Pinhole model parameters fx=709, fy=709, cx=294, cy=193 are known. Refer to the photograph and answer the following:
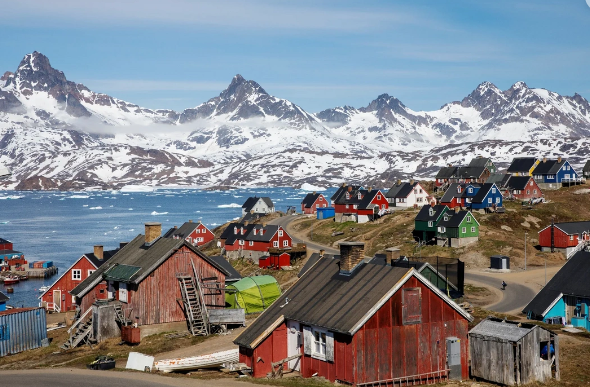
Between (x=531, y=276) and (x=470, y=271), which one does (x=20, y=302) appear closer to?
(x=470, y=271)

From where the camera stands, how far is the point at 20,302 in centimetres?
8094

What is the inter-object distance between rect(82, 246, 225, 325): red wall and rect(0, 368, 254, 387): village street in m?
12.3

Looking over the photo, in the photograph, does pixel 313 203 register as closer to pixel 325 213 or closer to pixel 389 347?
pixel 325 213

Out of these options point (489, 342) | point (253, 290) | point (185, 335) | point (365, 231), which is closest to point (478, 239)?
point (365, 231)

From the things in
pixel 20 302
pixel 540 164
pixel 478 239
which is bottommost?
pixel 20 302

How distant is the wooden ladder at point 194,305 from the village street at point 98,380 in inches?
487

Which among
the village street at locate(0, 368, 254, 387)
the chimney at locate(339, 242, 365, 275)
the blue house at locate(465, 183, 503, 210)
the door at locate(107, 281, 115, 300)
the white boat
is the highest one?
the blue house at locate(465, 183, 503, 210)

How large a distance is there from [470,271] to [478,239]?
12.1 m

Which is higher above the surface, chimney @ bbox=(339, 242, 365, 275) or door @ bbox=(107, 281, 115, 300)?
chimney @ bbox=(339, 242, 365, 275)

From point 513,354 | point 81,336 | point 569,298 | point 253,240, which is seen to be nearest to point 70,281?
point 253,240

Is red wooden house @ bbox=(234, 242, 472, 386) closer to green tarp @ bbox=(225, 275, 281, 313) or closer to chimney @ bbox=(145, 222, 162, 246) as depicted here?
green tarp @ bbox=(225, 275, 281, 313)

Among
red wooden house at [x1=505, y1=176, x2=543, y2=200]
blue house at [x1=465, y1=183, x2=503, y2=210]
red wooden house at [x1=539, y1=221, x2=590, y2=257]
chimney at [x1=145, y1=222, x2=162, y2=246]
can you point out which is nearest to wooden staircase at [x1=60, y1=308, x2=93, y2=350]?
chimney at [x1=145, y1=222, x2=162, y2=246]

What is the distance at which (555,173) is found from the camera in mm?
126062

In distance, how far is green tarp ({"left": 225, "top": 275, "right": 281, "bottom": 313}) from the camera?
4912 cm
